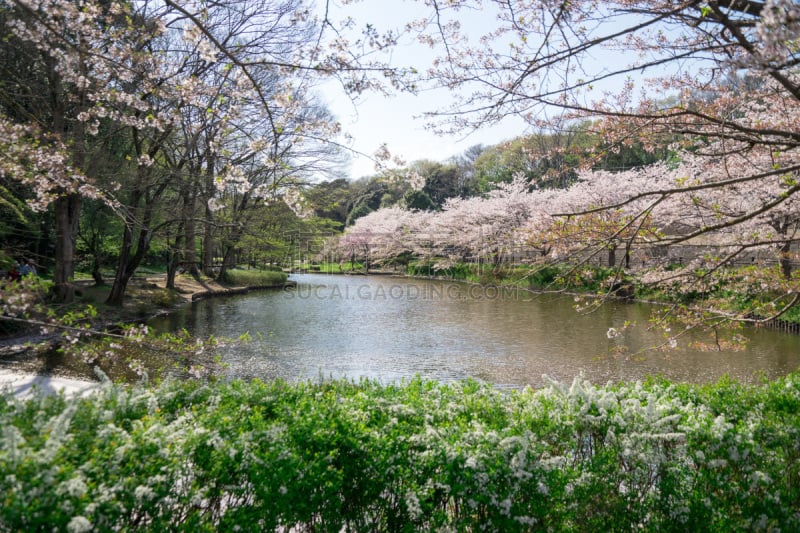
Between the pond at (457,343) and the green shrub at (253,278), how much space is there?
5.04m

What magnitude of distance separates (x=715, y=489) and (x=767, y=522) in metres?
0.25

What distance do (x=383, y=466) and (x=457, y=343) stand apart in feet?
27.4

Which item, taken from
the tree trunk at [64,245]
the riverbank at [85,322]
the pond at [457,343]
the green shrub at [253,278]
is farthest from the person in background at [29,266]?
the green shrub at [253,278]

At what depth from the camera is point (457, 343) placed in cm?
1049

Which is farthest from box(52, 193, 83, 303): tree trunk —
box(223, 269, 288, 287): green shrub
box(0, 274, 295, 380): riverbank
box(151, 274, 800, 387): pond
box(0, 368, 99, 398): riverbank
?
box(223, 269, 288, 287): green shrub

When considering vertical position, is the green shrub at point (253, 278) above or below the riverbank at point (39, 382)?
above

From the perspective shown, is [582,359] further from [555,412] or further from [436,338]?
[555,412]

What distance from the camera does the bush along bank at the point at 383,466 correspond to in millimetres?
1915

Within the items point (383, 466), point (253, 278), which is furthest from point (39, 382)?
point (253, 278)

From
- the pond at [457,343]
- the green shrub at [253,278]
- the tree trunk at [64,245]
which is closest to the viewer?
the pond at [457,343]

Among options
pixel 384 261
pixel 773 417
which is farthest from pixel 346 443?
pixel 384 261

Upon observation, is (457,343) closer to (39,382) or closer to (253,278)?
(39,382)

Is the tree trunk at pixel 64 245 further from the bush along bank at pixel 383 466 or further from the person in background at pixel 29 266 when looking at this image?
the bush along bank at pixel 383 466

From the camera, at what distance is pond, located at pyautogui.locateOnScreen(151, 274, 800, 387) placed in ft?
26.3
